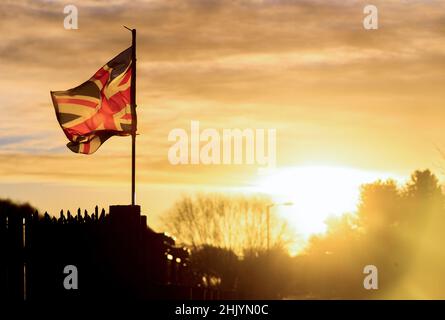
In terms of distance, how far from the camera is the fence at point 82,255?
16656mm

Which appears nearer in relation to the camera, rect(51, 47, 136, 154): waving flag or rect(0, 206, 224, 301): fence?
rect(0, 206, 224, 301): fence

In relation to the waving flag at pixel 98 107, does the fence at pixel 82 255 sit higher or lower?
lower

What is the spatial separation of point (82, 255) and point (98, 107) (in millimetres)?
3325

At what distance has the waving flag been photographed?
66.1ft

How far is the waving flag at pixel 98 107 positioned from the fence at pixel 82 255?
1.59 meters

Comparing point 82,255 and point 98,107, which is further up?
point 98,107

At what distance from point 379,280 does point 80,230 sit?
90.3 metres

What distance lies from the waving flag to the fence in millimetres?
1593

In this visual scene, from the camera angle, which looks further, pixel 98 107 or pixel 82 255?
pixel 98 107

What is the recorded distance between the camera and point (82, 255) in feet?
60.9

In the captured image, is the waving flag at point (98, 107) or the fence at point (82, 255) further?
the waving flag at point (98, 107)

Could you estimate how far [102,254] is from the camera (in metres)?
19.4
